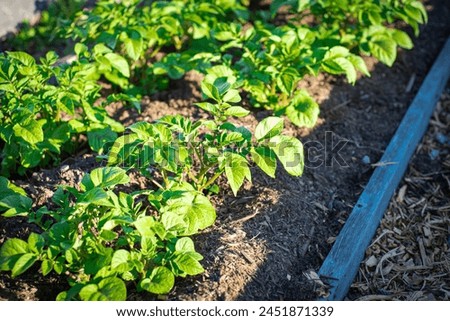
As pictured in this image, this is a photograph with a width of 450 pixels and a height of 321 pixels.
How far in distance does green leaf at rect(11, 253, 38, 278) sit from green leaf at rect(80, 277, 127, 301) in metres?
0.23

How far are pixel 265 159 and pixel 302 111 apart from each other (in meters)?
0.66

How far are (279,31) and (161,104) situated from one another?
0.82 metres

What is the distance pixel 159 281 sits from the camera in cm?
203

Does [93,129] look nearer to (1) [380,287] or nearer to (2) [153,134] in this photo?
(2) [153,134]

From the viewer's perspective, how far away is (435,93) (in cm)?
349

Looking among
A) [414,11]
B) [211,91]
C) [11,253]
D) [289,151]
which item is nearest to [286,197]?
[289,151]

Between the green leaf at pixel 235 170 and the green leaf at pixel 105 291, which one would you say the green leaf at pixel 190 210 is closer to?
the green leaf at pixel 235 170

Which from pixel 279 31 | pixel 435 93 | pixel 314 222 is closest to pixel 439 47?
pixel 435 93

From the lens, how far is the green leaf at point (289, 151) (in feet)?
7.38

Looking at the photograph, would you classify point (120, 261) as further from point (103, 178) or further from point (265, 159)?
point (265, 159)

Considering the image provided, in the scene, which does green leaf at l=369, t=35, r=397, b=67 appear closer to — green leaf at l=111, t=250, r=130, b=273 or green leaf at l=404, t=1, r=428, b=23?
green leaf at l=404, t=1, r=428, b=23

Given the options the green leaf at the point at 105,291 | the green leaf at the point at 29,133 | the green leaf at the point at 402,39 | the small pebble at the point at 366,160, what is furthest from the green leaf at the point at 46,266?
the green leaf at the point at 402,39

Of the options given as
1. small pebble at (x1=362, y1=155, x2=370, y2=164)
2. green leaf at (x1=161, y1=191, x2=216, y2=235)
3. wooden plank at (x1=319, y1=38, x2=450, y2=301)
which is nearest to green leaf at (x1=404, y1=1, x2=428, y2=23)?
wooden plank at (x1=319, y1=38, x2=450, y2=301)

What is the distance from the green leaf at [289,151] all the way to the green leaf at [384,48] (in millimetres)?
1180
